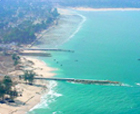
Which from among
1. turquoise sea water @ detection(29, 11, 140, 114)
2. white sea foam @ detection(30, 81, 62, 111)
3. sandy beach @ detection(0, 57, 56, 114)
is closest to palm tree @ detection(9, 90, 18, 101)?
sandy beach @ detection(0, 57, 56, 114)

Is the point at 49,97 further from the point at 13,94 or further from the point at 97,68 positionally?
the point at 97,68

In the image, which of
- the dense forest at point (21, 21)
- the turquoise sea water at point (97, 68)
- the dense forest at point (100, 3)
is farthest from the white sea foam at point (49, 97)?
the dense forest at point (100, 3)

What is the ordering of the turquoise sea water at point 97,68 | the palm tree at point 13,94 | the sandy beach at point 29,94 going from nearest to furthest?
the sandy beach at point 29,94 < the turquoise sea water at point 97,68 < the palm tree at point 13,94

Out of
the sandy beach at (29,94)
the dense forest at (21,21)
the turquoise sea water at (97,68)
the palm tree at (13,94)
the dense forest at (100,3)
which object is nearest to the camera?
the sandy beach at (29,94)

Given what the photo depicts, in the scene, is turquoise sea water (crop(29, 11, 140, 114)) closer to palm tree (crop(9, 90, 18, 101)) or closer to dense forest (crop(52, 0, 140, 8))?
palm tree (crop(9, 90, 18, 101))

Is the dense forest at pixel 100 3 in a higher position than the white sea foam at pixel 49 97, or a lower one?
higher

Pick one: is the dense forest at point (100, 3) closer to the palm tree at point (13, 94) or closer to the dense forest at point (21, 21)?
the dense forest at point (21, 21)

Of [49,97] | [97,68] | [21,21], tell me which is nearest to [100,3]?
[21,21]
